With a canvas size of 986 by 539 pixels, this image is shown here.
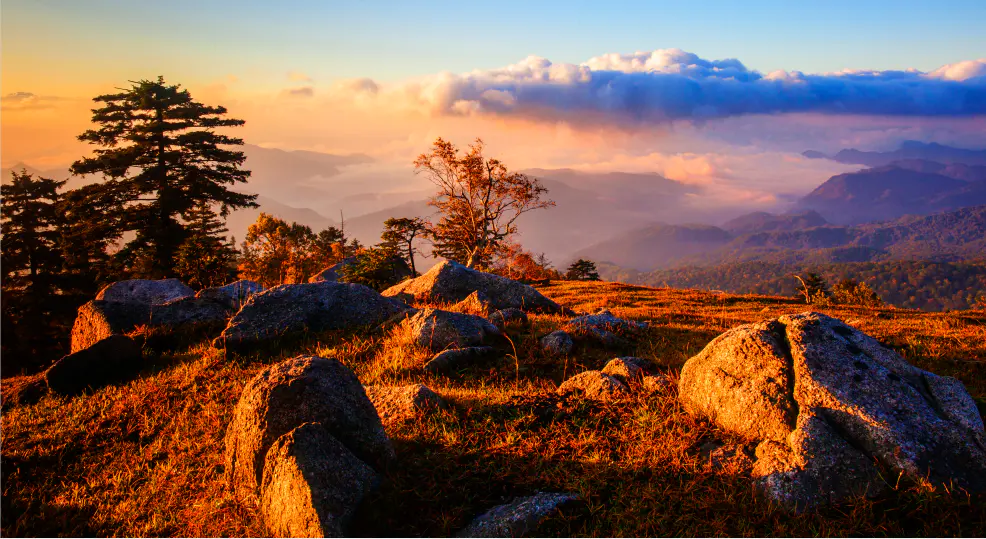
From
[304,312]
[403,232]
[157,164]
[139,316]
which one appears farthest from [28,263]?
[304,312]

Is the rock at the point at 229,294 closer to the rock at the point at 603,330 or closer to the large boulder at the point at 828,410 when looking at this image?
the rock at the point at 603,330

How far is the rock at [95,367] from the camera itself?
33.5 ft

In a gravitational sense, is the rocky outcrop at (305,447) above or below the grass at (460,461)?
above

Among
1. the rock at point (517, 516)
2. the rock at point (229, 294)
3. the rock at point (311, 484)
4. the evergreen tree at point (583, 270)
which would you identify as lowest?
the evergreen tree at point (583, 270)

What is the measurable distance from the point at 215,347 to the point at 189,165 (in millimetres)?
40028

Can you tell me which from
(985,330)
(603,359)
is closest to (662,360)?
(603,359)

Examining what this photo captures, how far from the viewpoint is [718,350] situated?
20.8 ft

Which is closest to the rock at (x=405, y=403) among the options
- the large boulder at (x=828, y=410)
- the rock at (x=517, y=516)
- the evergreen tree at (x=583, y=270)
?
the rock at (x=517, y=516)

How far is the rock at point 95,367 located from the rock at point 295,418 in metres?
7.04

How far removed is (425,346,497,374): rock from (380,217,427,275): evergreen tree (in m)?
33.7

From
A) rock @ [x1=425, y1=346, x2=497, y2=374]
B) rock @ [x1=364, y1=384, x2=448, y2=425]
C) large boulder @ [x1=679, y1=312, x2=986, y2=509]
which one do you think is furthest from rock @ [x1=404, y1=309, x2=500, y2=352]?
large boulder @ [x1=679, y1=312, x2=986, y2=509]

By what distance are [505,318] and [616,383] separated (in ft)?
16.4

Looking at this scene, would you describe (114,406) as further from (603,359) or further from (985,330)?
(985,330)

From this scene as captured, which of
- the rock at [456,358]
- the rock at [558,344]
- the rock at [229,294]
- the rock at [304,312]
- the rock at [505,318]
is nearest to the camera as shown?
the rock at [456,358]
